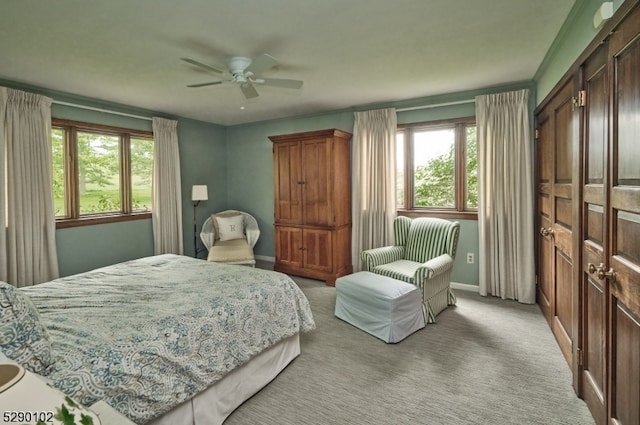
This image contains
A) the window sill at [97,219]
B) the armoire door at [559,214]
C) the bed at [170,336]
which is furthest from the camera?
the window sill at [97,219]

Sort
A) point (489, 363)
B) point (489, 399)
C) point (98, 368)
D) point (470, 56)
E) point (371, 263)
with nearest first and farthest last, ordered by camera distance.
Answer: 1. point (98, 368)
2. point (489, 399)
3. point (489, 363)
4. point (470, 56)
5. point (371, 263)

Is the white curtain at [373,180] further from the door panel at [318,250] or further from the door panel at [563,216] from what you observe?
the door panel at [563,216]

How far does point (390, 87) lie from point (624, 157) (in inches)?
110

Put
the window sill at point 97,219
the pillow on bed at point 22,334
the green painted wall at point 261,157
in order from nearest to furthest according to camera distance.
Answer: the pillow on bed at point 22,334 → the window sill at point 97,219 → the green painted wall at point 261,157

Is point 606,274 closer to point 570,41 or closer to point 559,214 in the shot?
point 559,214

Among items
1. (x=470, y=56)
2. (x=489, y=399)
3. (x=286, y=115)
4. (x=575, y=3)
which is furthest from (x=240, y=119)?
(x=489, y=399)

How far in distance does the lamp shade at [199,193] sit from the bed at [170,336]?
254cm

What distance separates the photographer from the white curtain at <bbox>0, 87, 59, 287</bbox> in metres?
3.40

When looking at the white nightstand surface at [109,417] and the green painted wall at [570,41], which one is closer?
the white nightstand surface at [109,417]

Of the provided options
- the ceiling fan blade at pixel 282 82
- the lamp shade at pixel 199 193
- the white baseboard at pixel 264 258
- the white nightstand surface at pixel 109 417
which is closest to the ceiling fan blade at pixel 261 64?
the ceiling fan blade at pixel 282 82

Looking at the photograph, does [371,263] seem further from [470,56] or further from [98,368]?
[98,368]

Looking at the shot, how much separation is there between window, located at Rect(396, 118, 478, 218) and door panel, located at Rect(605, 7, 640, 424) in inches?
104

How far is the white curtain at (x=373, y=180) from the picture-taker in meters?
4.53

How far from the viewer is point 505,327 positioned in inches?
124
